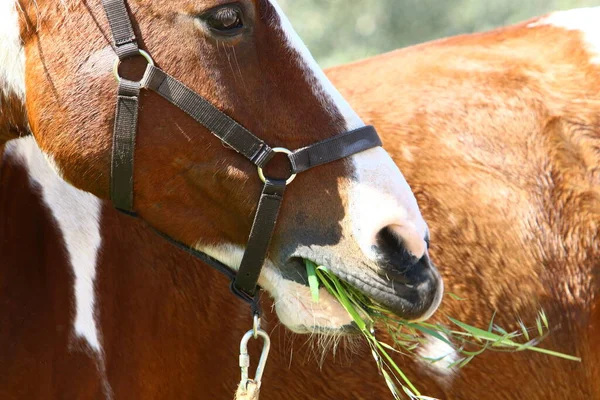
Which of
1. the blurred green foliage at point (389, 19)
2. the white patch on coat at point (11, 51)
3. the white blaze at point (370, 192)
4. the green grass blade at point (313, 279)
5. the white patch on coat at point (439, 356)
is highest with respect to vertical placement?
the white patch on coat at point (11, 51)

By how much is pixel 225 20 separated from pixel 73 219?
2.78 ft

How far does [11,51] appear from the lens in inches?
83.4

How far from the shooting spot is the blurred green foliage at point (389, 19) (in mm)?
9641

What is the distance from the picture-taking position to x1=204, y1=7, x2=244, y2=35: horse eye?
2.02 m

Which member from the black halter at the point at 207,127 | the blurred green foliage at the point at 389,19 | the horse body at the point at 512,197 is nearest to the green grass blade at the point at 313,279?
the black halter at the point at 207,127

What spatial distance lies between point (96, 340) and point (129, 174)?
622 mm

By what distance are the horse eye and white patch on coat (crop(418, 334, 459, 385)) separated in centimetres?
130

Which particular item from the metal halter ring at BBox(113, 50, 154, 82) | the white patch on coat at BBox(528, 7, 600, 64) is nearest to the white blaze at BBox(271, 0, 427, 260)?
the metal halter ring at BBox(113, 50, 154, 82)

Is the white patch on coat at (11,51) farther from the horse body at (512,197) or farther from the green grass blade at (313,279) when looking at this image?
the horse body at (512,197)

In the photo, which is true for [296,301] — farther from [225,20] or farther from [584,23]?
[584,23]

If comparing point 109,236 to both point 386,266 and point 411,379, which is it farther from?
point 411,379

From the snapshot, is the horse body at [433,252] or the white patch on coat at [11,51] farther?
the horse body at [433,252]

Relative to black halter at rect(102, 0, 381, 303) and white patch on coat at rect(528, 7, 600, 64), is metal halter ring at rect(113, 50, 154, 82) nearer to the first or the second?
black halter at rect(102, 0, 381, 303)

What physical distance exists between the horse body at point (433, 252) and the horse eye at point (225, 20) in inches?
24.8
